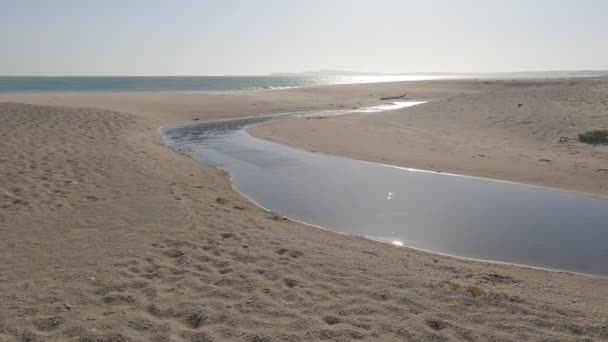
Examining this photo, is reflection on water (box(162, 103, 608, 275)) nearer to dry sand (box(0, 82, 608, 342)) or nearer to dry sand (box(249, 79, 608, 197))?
dry sand (box(0, 82, 608, 342))

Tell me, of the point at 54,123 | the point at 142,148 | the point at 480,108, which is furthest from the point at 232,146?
the point at 480,108

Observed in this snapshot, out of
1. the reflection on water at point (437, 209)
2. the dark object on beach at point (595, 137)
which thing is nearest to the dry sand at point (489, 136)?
the dark object on beach at point (595, 137)

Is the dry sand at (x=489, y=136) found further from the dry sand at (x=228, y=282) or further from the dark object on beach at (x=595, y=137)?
the dry sand at (x=228, y=282)

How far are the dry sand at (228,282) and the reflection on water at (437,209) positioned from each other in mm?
734

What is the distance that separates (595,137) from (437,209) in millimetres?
8803

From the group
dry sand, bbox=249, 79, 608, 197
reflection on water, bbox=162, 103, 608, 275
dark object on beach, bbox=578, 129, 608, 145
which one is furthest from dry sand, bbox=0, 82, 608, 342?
dark object on beach, bbox=578, 129, 608, 145

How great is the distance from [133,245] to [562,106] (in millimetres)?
20930

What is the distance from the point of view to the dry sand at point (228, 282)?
4527mm

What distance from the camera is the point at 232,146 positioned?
17.9m

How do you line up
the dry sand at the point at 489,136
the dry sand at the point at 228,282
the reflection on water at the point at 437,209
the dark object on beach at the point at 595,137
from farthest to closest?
the dark object on beach at the point at 595,137, the dry sand at the point at 489,136, the reflection on water at the point at 437,209, the dry sand at the point at 228,282

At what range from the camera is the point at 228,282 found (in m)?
5.54

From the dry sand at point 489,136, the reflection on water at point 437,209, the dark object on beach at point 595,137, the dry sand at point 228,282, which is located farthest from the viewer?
the dark object on beach at point 595,137

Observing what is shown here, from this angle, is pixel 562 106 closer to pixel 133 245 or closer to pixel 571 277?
pixel 571 277

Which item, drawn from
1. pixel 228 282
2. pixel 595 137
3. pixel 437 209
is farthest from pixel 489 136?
pixel 228 282
